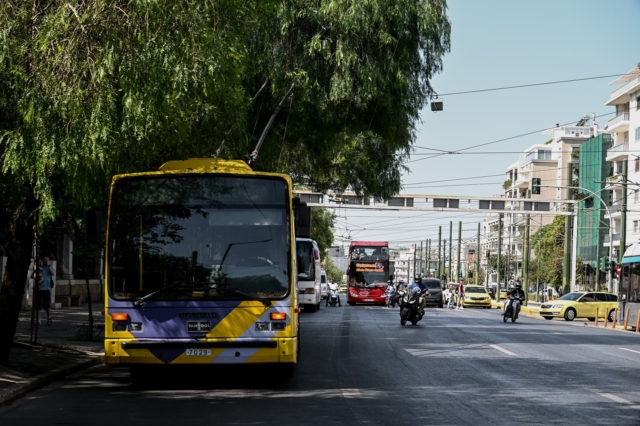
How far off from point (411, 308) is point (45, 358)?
59.5 ft

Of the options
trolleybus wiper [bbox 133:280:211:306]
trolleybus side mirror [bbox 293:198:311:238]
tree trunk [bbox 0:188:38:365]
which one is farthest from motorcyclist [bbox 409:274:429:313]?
trolleybus wiper [bbox 133:280:211:306]

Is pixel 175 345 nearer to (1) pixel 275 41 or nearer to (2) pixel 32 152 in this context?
(2) pixel 32 152

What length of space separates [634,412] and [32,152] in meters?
7.67

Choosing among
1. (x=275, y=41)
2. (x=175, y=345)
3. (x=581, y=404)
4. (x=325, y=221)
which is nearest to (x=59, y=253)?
(x=275, y=41)

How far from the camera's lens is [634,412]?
1112 cm

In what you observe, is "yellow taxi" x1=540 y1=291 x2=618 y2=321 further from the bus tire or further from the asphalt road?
the bus tire

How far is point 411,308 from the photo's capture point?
3256 cm

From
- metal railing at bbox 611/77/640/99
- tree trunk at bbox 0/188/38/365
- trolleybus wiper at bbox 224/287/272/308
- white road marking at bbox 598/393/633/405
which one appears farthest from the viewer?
metal railing at bbox 611/77/640/99

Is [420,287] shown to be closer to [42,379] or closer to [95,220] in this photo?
[42,379]

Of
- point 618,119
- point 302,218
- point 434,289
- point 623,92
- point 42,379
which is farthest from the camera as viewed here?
point 618,119

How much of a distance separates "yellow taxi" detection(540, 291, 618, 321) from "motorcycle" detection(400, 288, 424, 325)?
16.3 m

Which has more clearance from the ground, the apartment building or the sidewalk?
the apartment building

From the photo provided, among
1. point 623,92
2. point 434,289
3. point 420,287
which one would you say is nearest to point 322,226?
point 434,289

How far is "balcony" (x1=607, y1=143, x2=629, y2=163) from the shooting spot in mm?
82938
